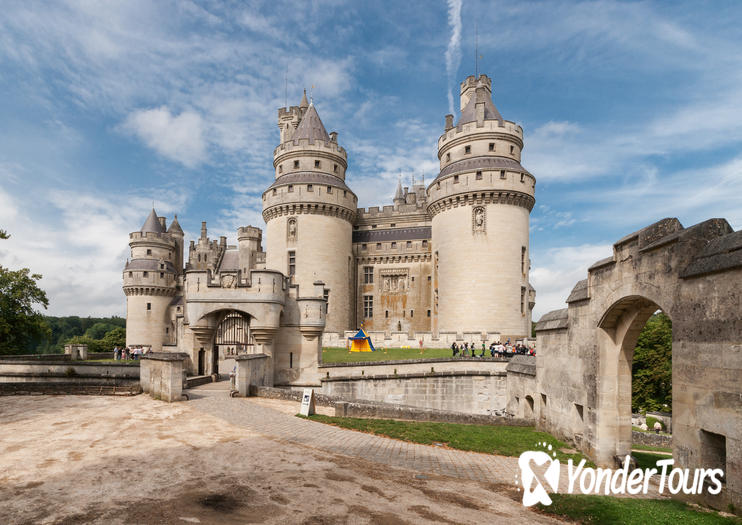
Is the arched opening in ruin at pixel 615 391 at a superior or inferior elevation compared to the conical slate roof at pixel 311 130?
inferior

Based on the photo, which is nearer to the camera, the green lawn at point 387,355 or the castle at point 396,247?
the green lawn at point 387,355

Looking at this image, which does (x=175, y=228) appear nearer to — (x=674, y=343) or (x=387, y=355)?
(x=387, y=355)

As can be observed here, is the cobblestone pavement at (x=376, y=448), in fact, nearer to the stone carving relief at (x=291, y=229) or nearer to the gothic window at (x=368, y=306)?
the stone carving relief at (x=291, y=229)

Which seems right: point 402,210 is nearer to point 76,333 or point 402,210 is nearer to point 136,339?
point 136,339

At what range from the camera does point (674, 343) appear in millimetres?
8289

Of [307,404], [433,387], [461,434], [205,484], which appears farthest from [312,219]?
[205,484]

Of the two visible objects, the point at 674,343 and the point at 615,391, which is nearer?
the point at 674,343

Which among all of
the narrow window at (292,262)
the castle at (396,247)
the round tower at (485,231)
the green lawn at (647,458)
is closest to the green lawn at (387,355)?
the castle at (396,247)

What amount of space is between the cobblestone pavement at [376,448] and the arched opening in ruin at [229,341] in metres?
8.01

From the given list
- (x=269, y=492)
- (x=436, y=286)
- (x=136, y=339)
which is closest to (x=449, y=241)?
(x=436, y=286)

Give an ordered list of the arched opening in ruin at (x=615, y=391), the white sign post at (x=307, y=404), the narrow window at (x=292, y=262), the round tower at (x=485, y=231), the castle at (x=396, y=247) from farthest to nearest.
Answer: the narrow window at (x=292, y=262), the castle at (x=396, y=247), the round tower at (x=485, y=231), the white sign post at (x=307, y=404), the arched opening in ruin at (x=615, y=391)

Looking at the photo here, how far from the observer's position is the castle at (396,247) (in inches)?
1474

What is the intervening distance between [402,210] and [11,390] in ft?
125

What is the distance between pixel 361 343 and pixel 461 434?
2180cm
